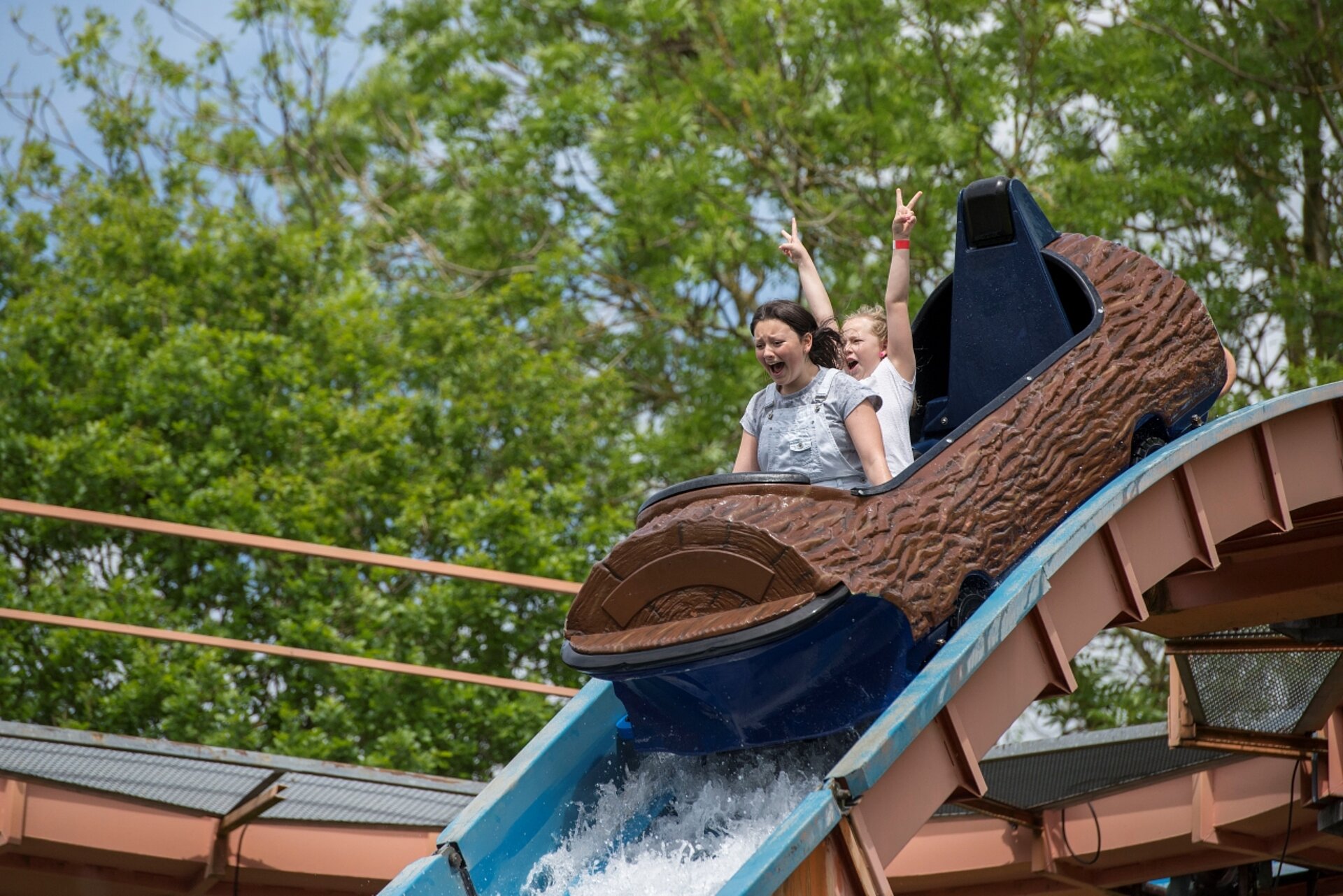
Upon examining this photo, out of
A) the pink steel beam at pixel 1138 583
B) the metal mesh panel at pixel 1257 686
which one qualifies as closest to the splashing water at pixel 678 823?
the pink steel beam at pixel 1138 583

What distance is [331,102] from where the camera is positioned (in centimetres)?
1762

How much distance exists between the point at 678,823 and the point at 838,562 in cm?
88

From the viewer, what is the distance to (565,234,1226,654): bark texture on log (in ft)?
12.4

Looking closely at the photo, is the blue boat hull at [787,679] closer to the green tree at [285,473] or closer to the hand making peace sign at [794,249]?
the hand making peace sign at [794,249]

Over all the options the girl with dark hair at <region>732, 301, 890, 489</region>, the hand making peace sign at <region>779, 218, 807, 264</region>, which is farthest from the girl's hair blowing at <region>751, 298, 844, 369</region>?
the hand making peace sign at <region>779, 218, 807, 264</region>

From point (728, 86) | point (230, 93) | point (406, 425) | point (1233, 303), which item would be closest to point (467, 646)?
point (406, 425)

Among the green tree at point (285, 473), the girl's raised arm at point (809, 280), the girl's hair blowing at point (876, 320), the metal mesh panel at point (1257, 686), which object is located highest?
the green tree at point (285, 473)

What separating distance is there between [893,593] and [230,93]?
14904 millimetres

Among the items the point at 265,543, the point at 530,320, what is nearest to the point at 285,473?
the point at 530,320

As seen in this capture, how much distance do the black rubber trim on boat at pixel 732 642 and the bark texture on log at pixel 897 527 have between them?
18 millimetres

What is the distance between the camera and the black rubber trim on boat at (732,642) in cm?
365

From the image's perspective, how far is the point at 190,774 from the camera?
245 inches

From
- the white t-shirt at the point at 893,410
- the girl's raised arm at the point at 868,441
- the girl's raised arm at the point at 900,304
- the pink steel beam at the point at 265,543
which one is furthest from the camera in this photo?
the pink steel beam at the point at 265,543

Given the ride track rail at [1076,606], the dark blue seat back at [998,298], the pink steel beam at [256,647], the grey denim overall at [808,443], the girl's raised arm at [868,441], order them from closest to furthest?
the ride track rail at [1076,606] → the girl's raised arm at [868,441] → the grey denim overall at [808,443] → the dark blue seat back at [998,298] → the pink steel beam at [256,647]
